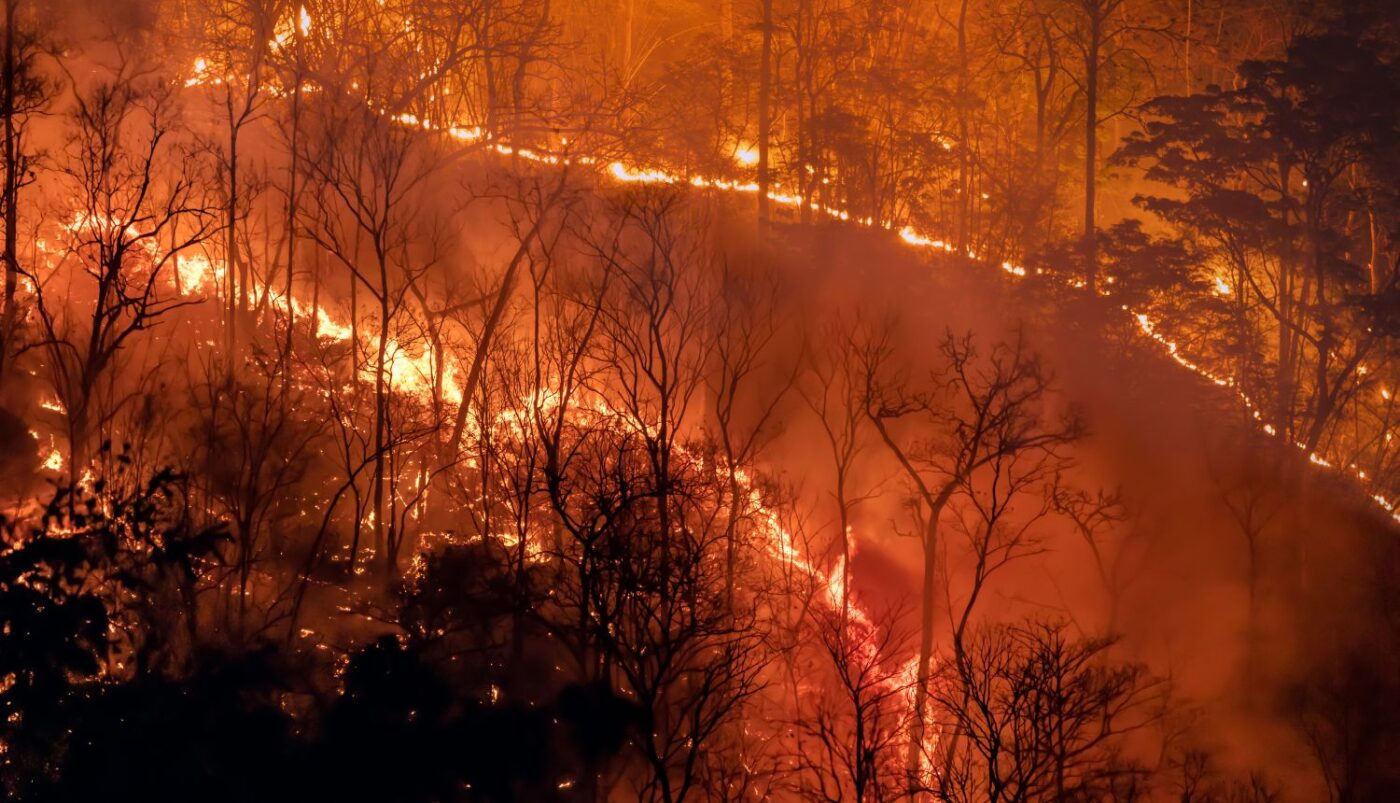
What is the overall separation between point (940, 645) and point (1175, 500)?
25.7 feet

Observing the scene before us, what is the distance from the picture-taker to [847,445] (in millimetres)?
32219

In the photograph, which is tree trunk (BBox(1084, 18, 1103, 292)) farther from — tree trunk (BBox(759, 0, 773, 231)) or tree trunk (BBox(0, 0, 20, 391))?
tree trunk (BBox(0, 0, 20, 391))

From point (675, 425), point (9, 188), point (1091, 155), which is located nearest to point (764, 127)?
point (1091, 155)

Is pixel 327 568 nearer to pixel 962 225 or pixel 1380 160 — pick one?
pixel 962 225

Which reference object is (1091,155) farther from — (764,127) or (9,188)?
(9,188)

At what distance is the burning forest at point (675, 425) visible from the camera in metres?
23.1

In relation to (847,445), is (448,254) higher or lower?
higher

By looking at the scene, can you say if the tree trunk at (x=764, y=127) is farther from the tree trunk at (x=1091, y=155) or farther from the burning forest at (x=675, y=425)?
the tree trunk at (x=1091, y=155)

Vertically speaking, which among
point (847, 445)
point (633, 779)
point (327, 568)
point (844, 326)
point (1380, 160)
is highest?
point (1380, 160)

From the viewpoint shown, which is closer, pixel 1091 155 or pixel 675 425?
pixel 675 425

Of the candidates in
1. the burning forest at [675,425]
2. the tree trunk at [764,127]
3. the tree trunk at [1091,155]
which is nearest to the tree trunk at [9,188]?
the burning forest at [675,425]

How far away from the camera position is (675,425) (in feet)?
95.2

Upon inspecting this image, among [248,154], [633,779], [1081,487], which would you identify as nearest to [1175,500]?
[1081,487]

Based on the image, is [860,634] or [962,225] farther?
[962,225]
